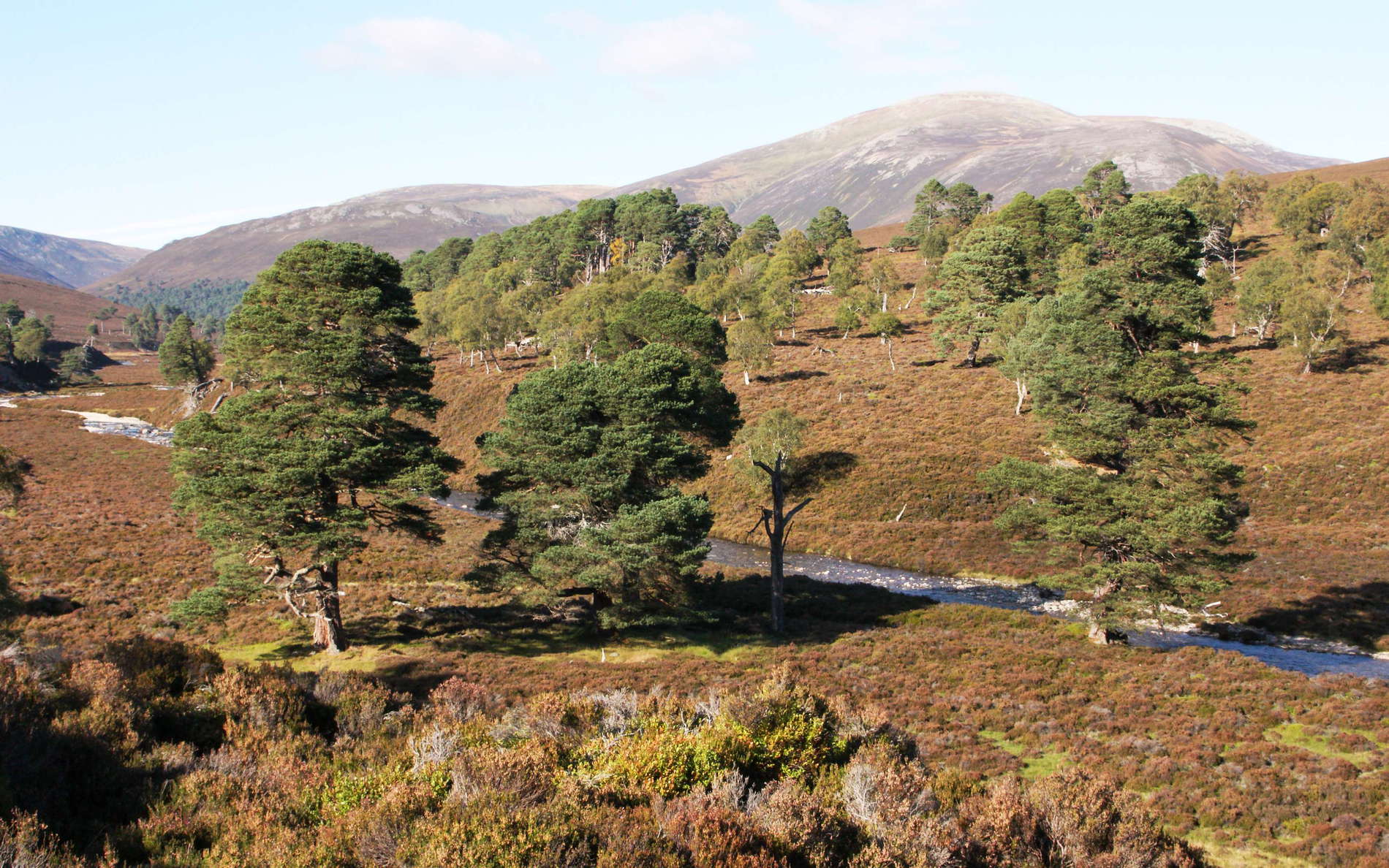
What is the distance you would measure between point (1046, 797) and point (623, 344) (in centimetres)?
4842

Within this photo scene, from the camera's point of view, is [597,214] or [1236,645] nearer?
[1236,645]

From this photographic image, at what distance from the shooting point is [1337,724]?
21141 millimetres

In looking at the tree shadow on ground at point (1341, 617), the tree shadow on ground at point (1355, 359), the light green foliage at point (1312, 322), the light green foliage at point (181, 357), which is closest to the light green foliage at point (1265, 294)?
the light green foliage at point (1312, 322)

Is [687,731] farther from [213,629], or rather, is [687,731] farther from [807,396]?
[807,396]

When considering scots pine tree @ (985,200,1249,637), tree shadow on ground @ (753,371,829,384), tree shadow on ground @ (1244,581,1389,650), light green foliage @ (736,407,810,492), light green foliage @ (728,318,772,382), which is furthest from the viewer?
tree shadow on ground @ (753,371,829,384)

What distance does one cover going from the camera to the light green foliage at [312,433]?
2336cm

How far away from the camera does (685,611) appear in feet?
94.2

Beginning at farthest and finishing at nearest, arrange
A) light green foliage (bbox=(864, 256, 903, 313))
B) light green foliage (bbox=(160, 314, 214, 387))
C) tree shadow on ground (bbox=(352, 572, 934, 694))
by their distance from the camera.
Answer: light green foliage (bbox=(160, 314, 214, 387)), light green foliage (bbox=(864, 256, 903, 313)), tree shadow on ground (bbox=(352, 572, 934, 694))

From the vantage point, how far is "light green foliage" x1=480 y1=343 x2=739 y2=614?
27.3 m

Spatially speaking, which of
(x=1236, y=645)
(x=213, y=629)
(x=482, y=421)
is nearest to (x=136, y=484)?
(x=482, y=421)

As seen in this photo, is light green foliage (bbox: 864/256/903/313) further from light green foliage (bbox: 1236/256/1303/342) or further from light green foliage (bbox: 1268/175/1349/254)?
light green foliage (bbox: 1268/175/1349/254)

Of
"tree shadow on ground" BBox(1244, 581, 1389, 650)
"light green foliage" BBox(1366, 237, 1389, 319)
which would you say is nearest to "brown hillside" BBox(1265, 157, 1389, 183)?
"light green foliage" BBox(1366, 237, 1389, 319)

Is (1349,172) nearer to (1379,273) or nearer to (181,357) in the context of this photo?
(1379,273)

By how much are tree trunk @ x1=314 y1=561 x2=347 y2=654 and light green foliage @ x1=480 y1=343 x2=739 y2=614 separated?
5.86m
